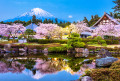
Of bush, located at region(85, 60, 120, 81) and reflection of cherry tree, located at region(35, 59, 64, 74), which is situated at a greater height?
bush, located at region(85, 60, 120, 81)

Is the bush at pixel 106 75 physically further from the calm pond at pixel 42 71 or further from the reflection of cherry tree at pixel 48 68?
the reflection of cherry tree at pixel 48 68

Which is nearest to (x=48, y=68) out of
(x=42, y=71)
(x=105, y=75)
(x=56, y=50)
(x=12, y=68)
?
(x=42, y=71)

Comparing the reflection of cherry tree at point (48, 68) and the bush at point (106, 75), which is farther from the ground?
the bush at point (106, 75)

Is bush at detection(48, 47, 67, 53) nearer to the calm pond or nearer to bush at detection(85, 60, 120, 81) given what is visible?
the calm pond

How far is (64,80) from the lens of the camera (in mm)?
7938

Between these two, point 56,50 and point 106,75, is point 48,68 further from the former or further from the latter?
point 56,50

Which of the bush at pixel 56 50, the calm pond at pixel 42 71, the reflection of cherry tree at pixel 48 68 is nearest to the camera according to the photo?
the calm pond at pixel 42 71

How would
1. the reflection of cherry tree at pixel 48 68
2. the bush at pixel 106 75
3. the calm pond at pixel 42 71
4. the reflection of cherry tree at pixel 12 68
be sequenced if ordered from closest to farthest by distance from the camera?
1. the bush at pixel 106 75
2. the calm pond at pixel 42 71
3. the reflection of cherry tree at pixel 48 68
4. the reflection of cherry tree at pixel 12 68

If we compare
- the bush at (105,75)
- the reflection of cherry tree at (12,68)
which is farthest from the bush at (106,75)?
the reflection of cherry tree at (12,68)

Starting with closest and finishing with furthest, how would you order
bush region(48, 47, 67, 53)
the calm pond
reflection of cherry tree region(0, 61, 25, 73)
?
the calm pond < reflection of cherry tree region(0, 61, 25, 73) < bush region(48, 47, 67, 53)

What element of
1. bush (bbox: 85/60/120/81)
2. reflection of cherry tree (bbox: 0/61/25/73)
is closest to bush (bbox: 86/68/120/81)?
bush (bbox: 85/60/120/81)

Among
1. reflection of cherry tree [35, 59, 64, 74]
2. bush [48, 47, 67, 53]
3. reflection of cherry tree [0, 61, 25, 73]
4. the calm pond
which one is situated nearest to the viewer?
the calm pond

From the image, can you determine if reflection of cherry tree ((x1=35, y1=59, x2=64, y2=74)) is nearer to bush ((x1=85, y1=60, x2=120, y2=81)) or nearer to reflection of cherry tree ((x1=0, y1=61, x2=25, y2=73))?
reflection of cherry tree ((x1=0, y1=61, x2=25, y2=73))

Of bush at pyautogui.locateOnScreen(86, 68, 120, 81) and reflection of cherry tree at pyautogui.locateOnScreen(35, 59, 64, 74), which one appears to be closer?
bush at pyautogui.locateOnScreen(86, 68, 120, 81)
